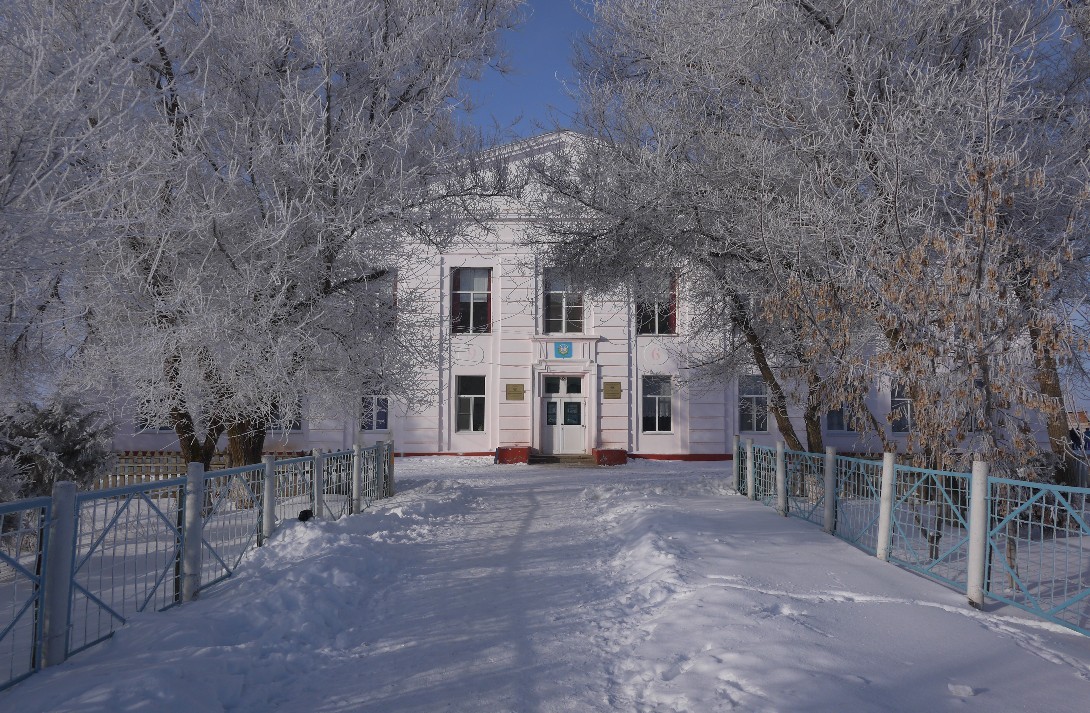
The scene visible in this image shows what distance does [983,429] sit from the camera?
6781 mm

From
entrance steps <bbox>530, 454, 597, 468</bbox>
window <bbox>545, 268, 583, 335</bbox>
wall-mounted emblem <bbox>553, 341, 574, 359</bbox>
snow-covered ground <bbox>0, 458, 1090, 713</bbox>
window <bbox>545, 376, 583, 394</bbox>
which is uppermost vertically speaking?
window <bbox>545, 268, 583, 335</bbox>

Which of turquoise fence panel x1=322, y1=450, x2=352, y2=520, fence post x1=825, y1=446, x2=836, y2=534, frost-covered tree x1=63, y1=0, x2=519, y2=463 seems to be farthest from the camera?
turquoise fence panel x1=322, y1=450, x2=352, y2=520

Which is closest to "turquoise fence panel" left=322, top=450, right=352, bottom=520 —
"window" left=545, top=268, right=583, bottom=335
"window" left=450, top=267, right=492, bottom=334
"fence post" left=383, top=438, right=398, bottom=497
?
"fence post" left=383, top=438, right=398, bottom=497

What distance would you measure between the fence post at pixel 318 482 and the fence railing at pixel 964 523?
6626mm

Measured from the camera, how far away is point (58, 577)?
4246 millimetres

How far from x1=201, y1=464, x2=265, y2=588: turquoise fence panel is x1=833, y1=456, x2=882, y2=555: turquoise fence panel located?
6.72 meters

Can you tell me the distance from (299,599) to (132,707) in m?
1.97

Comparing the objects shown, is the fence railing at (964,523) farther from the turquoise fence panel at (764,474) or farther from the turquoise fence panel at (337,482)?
the turquoise fence panel at (337,482)

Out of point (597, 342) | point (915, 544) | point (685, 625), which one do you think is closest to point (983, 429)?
point (915, 544)

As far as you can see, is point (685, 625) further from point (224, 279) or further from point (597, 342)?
point (597, 342)

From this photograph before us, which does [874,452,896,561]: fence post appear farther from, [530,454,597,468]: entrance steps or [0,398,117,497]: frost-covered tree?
[530,454,597,468]: entrance steps

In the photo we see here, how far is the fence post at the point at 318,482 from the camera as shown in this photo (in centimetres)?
909

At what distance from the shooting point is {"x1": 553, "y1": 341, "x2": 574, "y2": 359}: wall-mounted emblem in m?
23.2

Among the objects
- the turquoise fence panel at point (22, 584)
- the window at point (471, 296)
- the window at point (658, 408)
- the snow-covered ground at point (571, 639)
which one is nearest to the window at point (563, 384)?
the window at point (658, 408)
